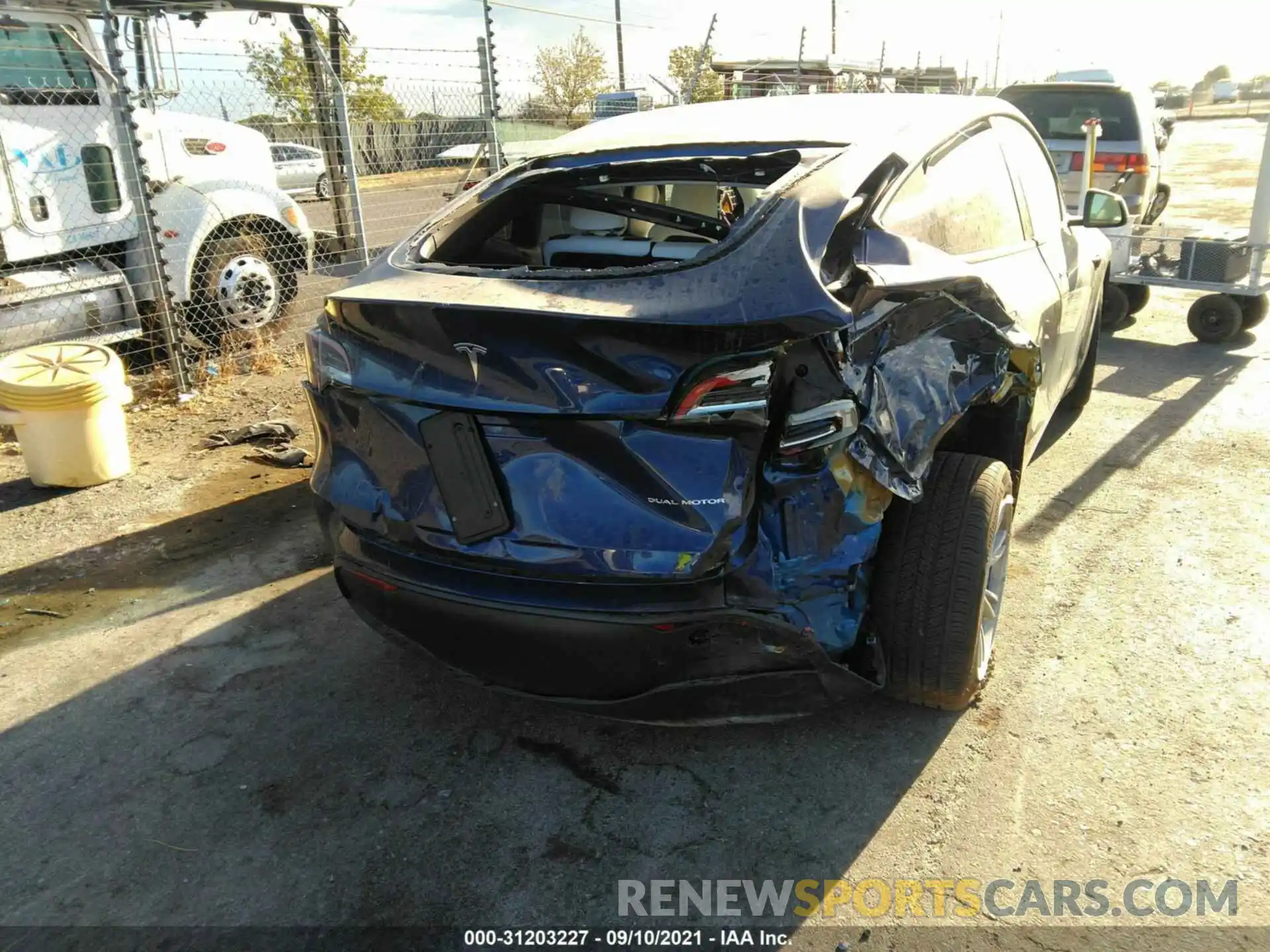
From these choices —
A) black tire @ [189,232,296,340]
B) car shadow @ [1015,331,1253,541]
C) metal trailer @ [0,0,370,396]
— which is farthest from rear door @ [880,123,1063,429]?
black tire @ [189,232,296,340]

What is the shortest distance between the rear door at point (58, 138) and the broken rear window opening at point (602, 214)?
4183 mm

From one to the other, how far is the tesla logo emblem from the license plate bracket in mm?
113

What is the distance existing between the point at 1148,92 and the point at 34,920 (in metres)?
12.8

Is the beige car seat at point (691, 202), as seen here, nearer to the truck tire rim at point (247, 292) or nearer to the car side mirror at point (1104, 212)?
the car side mirror at point (1104, 212)

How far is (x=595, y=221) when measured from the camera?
372 centimetres

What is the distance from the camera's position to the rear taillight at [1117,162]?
9.23m

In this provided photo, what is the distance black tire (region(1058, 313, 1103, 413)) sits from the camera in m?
5.30

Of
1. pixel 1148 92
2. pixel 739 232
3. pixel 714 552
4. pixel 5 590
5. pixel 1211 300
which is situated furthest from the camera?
pixel 1148 92

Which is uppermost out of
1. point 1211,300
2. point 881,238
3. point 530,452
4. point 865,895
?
point 881,238

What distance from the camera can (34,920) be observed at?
2256 mm

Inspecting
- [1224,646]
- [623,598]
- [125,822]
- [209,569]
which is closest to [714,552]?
[623,598]

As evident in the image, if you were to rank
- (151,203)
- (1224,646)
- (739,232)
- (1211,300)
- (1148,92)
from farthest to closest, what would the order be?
(1148,92), (1211,300), (151,203), (1224,646), (739,232)

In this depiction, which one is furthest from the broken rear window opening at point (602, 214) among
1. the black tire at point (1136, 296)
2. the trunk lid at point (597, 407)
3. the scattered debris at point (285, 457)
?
the black tire at point (1136, 296)

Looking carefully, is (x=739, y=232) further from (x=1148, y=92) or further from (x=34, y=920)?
(x=1148, y=92)
